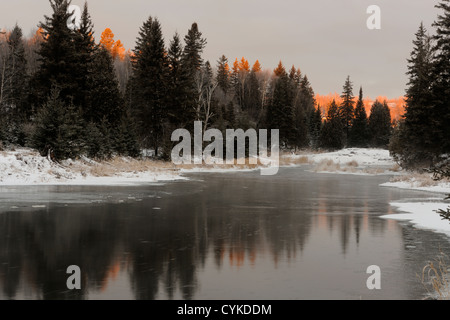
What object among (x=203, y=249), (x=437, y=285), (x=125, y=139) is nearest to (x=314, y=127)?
(x=125, y=139)

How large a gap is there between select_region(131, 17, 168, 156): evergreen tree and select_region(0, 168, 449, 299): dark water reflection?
98.1 feet

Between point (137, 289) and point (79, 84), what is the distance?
110ft

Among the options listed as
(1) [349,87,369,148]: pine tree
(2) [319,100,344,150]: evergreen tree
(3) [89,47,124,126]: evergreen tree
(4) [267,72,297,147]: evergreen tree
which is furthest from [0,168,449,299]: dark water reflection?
(1) [349,87,369,148]: pine tree

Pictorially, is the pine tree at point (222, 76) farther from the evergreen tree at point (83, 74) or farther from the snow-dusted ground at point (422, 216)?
the snow-dusted ground at point (422, 216)

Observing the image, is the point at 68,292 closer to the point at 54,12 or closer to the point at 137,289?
the point at 137,289

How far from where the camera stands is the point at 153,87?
47562mm

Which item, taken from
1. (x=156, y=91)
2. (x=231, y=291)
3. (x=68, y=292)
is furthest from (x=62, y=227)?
(x=156, y=91)

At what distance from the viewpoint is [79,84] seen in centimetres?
3738

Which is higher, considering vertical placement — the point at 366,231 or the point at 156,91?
the point at 156,91

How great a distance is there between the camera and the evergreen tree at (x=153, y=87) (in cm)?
4738

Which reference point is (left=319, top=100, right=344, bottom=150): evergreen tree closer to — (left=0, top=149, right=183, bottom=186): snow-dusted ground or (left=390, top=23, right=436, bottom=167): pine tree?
(left=390, top=23, right=436, bottom=167): pine tree

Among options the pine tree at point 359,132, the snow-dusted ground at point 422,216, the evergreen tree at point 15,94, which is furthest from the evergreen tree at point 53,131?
the pine tree at point 359,132
